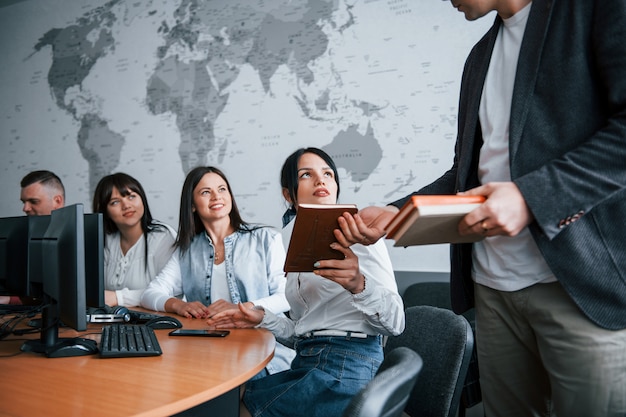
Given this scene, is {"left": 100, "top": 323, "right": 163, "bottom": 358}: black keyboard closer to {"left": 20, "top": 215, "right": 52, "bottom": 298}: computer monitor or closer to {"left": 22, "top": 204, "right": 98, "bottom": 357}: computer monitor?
{"left": 22, "top": 204, "right": 98, "bottom": 357}: computer monitor

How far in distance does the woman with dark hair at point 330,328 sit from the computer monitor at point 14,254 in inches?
24.3

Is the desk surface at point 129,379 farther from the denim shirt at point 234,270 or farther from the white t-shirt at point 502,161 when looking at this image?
the denim shirt at point 234,270

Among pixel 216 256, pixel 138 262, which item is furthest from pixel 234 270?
pixel 138 262


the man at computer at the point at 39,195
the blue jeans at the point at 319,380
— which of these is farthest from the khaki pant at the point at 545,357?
the man at computer at the point at 39,195

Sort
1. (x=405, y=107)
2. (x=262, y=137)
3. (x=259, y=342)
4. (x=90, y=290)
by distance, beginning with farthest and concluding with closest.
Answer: (x=262, y=137), (x=405, y=107), (x=259, y=342), (x=90, y=290)

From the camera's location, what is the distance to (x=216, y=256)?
2.56 metres

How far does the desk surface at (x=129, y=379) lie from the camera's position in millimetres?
1016

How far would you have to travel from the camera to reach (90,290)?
1511 millimetres

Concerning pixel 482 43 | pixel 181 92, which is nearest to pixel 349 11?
pixel 181 92

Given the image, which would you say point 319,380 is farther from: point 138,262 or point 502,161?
point 138,262

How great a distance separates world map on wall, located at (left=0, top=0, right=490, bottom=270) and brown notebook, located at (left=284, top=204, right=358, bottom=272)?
1723 mm

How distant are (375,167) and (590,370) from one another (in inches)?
91.5

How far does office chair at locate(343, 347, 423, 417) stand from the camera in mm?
811

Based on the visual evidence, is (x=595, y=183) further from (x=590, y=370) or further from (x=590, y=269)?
(x=590, y=370)
